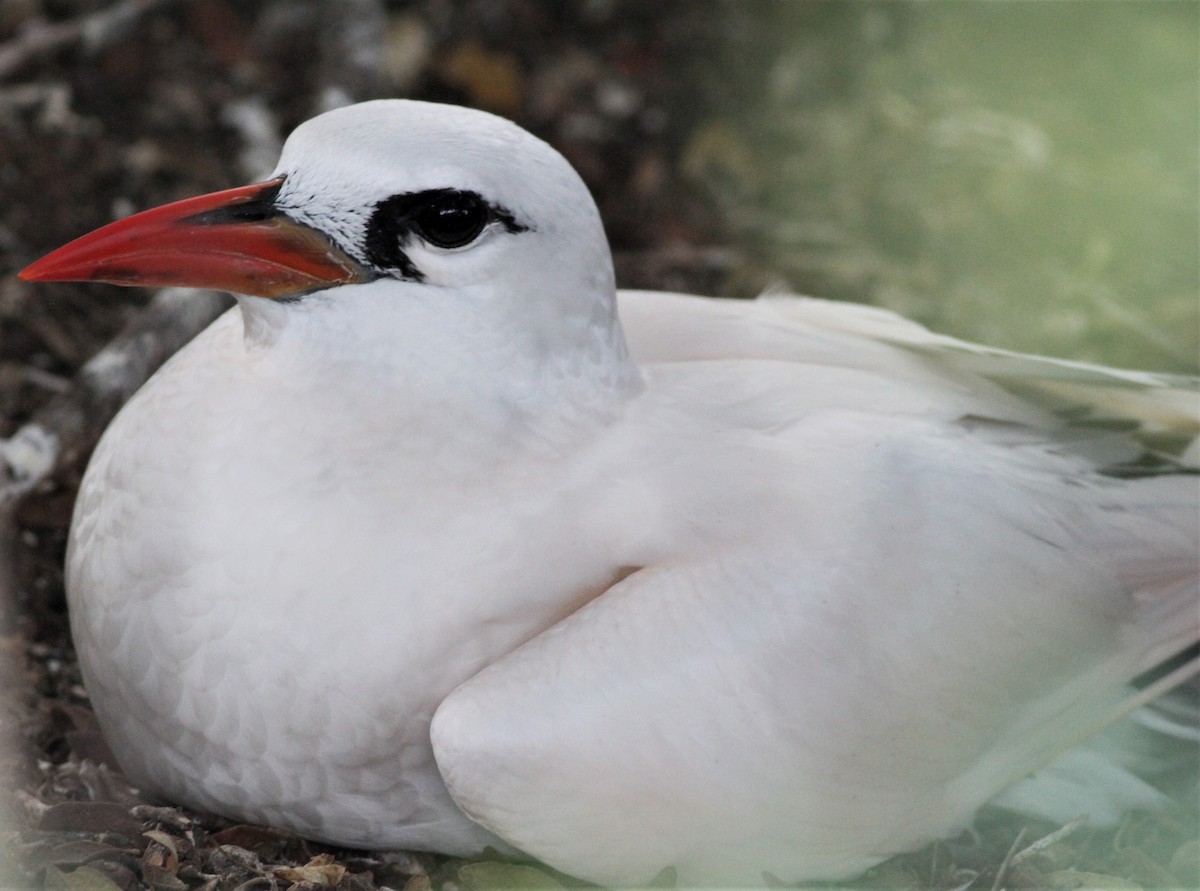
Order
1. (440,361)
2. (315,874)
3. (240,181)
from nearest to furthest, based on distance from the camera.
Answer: (440,361) < (315,874) < (240,181)

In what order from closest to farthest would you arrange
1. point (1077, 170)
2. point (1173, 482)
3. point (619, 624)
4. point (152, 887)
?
point (619, 624) < point (152, 887) < point (1173, 482) < point (1077, 170)

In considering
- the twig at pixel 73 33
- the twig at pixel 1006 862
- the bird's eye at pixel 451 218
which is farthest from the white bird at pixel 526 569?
the twig at pixel 73 33

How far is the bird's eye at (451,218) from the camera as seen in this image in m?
2.48

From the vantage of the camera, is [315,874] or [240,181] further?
[240,181]

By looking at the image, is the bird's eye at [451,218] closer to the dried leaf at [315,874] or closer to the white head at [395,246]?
the white head at [395,246]

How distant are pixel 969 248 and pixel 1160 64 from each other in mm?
2994

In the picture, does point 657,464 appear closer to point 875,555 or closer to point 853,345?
point 875,555

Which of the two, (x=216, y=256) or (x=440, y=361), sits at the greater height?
(x=216, y=256)

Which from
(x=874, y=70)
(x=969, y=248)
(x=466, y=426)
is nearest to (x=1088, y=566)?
(x=466, y=426)

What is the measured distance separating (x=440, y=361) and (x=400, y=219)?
0.26m

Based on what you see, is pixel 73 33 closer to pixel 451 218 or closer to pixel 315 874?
pixel 451 218

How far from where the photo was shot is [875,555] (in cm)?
259

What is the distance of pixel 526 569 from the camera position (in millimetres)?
2611

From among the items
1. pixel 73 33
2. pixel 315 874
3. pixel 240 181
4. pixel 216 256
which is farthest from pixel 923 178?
pixel 315 874
